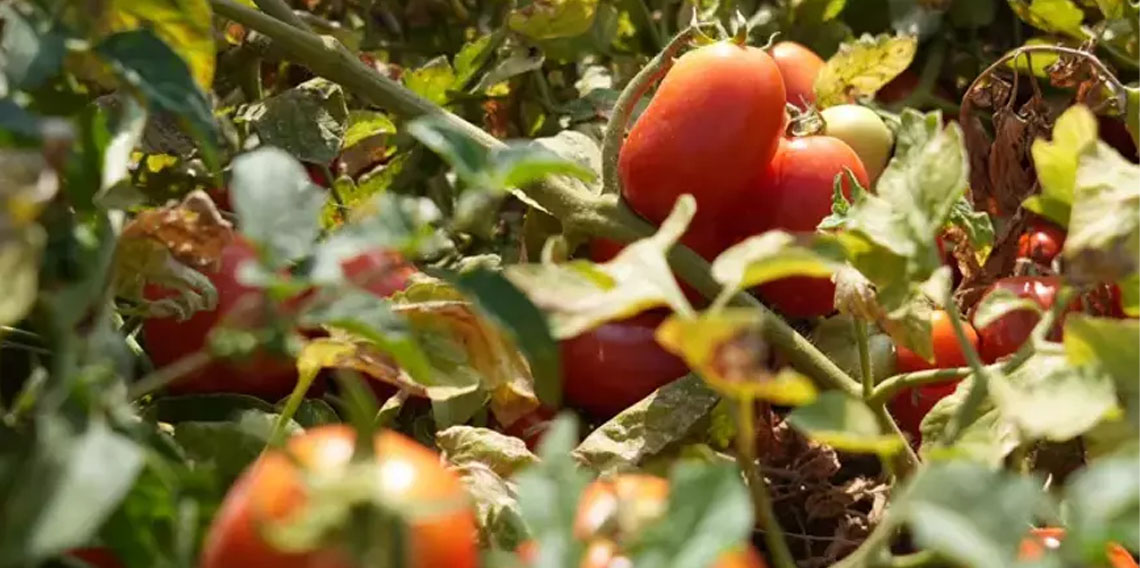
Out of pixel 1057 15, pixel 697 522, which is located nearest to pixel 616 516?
pixel 697 522

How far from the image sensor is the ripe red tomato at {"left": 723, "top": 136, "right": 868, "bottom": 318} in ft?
2.10

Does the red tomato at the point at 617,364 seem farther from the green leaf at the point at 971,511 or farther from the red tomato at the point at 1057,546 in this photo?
the green leaf at the point at 971,511

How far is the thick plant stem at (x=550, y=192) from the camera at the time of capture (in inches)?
23.4

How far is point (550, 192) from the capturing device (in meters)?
0.66

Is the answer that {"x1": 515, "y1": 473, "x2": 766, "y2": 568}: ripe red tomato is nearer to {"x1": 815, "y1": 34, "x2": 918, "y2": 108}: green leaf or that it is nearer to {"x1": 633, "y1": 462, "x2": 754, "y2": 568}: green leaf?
{"x1": 633, "y1": 462, "x2": 754, "y2": 568}: green leaf

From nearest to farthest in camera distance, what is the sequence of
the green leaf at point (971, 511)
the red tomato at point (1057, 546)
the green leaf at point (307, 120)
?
the green leaf at point (971, 511) < the red tomato at point (1057, 546) < the green leaf at point (307, 120)

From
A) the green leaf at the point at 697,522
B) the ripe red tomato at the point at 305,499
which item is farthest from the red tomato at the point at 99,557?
Answer: the green leaf at the point at 697,522

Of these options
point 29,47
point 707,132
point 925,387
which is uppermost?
point 29,47

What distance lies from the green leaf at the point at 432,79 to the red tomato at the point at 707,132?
0.18 meters

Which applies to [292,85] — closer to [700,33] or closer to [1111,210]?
[700,33]

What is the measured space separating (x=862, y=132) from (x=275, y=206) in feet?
1.48

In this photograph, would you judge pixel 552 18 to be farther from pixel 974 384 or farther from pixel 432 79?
pixel 974 384

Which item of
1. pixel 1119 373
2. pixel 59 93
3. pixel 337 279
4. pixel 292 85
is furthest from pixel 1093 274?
pixel 292 85

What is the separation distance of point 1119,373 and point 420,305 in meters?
0.26
